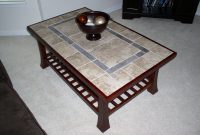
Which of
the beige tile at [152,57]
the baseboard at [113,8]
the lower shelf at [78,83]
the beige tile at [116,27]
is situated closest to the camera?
the beige tile at [152,57]

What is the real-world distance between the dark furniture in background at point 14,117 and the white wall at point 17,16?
139 cm

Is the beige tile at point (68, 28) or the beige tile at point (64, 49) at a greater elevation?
the beige tile at point (68, 28)

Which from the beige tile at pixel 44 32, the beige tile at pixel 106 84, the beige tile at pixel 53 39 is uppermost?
the beige tile at pixel 44 32

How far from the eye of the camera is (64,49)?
1495 millimetres

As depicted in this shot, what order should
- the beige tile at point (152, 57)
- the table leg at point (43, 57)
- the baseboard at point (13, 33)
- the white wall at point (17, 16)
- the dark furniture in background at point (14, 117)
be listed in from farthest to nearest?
the baseboard at point (13, 33) → the white wall at point (17, 16) → the table leg at point (43, 57) → the beige tile at point (152, 57) → the dark furniture in background at point (14, 117)

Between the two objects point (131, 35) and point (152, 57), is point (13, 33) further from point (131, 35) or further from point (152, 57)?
point (152, 57)

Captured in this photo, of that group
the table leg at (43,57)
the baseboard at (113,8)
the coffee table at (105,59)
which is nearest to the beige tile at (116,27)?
the coffee table at (105,59)

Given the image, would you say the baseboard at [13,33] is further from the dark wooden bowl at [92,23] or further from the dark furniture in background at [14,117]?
the dark furniture in background at [14,117]

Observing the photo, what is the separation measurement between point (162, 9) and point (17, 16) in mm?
1944

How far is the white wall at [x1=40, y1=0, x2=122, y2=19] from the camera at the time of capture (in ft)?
7.92

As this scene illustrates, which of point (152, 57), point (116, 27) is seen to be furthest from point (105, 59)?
point (116, 27)

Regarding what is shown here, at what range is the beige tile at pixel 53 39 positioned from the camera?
61.2 inches

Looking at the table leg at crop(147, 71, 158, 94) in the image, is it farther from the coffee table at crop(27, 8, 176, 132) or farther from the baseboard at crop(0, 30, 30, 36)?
the baseboard at crop(0, 30, 30, 36)

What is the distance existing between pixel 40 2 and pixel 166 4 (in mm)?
1711
